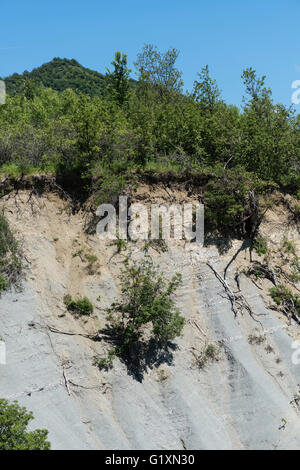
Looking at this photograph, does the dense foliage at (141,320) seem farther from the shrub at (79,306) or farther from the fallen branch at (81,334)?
the shrub at (79,306)

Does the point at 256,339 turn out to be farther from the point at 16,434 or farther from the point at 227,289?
the point at 16,434

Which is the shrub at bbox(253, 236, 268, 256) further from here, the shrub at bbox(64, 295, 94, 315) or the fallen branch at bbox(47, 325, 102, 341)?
the fallen branch at bbox(47, 325, 102, 341)

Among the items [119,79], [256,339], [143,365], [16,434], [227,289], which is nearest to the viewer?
[16,434]

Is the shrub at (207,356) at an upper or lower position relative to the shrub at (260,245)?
lower

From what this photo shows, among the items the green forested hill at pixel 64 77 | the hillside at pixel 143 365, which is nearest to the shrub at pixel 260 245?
the hillside at pixel 143 365

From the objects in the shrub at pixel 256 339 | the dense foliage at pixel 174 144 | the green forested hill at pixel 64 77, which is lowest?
the shrub at pixel 256 339

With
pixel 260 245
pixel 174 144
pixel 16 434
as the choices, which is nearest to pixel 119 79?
pixel 174 144

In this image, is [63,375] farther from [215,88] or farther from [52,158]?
[215,88]
